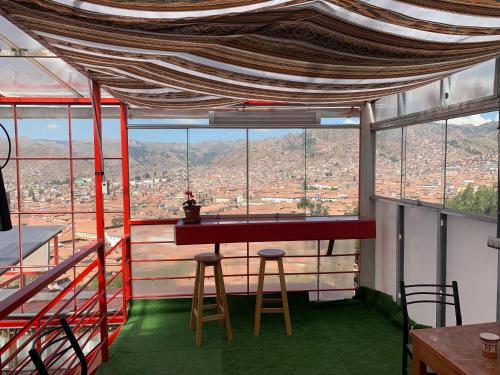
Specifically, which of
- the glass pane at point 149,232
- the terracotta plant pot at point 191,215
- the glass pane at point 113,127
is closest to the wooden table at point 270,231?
the terracotta plant pot at point 191,215

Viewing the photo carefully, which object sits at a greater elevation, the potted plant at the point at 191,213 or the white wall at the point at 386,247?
the potted plant at the point at 191,213

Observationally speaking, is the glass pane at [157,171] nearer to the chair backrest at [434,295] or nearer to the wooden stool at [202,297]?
the wooden stool at [202,297]

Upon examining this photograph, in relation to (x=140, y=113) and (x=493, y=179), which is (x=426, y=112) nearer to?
(x=493, y=179)

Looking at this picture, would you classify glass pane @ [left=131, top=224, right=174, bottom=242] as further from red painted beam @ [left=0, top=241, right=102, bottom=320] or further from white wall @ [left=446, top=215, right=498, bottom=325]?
white wall @ [left=446, top=215, right=498, bottom=325]

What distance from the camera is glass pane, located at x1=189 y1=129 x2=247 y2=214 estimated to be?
5859 millimetres

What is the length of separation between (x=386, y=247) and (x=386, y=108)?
2.02 m

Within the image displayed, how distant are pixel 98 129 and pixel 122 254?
93.5 inches

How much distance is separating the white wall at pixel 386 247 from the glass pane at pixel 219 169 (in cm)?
207

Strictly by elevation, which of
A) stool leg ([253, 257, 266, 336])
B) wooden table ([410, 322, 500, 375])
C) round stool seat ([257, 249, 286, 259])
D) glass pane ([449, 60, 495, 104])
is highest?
glass pane ([449, 60, 495, 104])

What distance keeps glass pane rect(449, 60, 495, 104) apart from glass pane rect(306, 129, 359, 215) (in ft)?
6.97

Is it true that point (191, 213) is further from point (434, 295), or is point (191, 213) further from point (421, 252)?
point (434, 295)

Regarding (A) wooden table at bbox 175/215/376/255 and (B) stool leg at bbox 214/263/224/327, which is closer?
(B) stool leg at bbox 214/263/224/327

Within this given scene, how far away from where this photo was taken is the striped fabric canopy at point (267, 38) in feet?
4.84

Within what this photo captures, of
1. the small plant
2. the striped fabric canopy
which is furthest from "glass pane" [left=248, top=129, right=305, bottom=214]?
the striped fabric canopy
